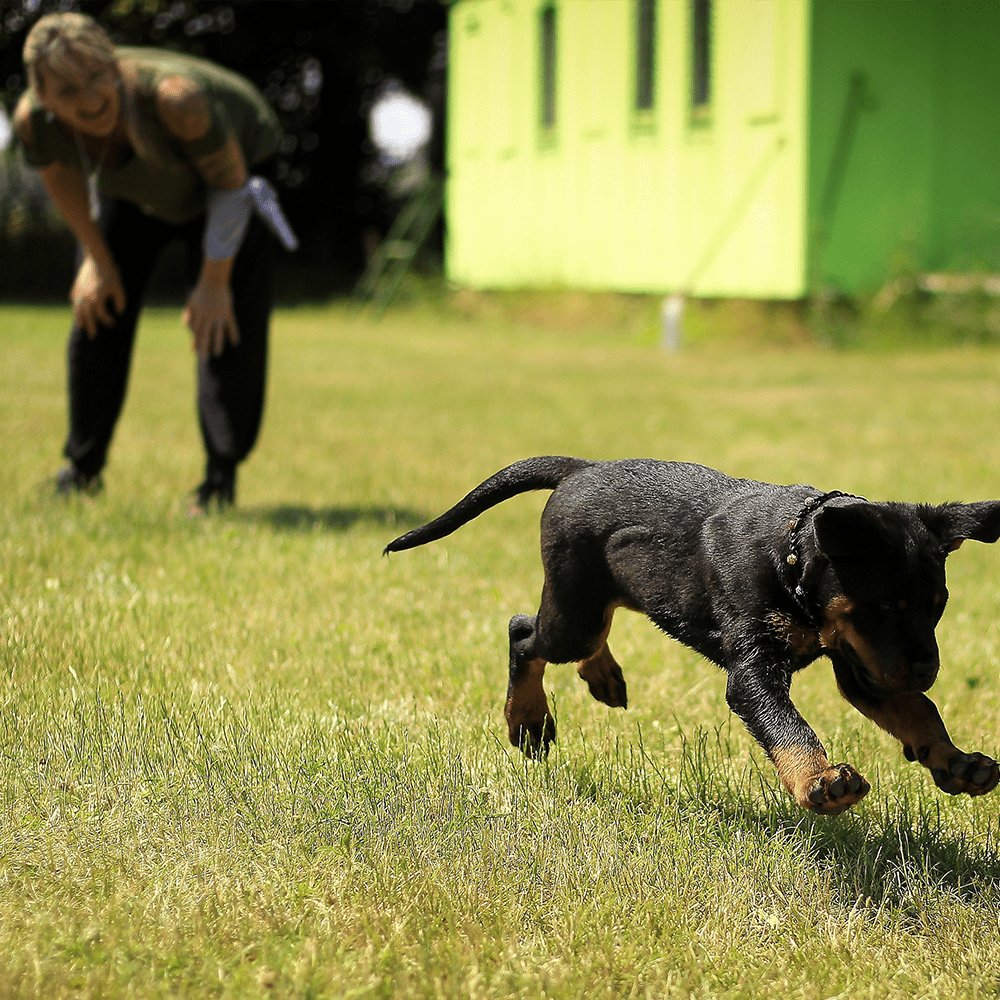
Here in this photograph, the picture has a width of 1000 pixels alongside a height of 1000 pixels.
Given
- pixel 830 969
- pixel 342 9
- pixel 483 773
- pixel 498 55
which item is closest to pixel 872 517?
pixel 830 969

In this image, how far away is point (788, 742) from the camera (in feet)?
8.24

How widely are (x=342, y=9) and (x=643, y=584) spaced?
A: 2611cm

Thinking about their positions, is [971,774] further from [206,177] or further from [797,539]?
[206,177]

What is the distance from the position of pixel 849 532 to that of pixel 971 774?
515 mm

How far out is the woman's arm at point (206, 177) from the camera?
17.2ft

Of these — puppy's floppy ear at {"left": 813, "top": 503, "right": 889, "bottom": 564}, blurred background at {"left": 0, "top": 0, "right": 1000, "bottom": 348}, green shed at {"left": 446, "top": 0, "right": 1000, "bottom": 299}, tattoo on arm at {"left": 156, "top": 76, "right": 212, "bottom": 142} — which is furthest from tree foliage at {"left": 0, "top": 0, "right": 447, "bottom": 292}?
puppy's floppy ear at {"left": 813, "top": 503, "right": 889, "bottom": 564}

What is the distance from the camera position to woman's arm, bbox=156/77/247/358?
17.2 ft

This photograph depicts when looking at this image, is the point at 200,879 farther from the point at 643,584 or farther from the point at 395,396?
the point at 395,396

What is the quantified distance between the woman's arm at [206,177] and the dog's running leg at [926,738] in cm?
367

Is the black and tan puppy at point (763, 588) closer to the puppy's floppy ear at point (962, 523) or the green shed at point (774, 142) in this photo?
the puppy's floppy ear at point (962, 523)

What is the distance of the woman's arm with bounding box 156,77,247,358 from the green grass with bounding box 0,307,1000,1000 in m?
0.83

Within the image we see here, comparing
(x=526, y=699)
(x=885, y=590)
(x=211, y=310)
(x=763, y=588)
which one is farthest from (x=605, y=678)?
(x=211, y=310)

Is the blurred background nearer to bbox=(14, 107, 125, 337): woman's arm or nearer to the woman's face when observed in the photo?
bbox=(14, 107, 125, 337): woman's arm

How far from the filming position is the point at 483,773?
10.3ft
